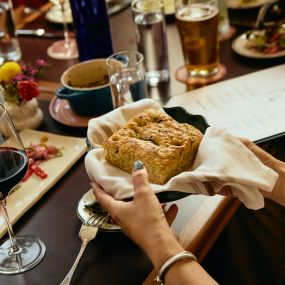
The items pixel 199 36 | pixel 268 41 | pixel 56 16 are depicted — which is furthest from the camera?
pixel 56 16

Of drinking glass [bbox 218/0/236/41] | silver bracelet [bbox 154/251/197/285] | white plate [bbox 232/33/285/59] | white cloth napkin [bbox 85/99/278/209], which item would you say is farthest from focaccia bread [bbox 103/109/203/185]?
drinking glass [bbox 218/0/236/41]

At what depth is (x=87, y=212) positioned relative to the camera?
95cm

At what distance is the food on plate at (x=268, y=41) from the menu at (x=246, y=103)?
0.25ft

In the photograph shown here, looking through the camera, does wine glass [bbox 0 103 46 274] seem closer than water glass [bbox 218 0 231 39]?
Yes

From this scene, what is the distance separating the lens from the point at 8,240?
962 millimetres

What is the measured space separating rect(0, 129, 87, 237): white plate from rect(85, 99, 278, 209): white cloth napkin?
22cm

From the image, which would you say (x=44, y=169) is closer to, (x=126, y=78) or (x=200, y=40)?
(x=126, y=78)

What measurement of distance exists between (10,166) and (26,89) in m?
0.40

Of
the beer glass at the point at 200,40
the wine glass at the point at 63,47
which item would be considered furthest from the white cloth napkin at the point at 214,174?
the wine glass at the point at 63,47

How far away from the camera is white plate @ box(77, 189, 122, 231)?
0.91m

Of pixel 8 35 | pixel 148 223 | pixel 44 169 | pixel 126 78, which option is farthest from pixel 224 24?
pixel 148 223

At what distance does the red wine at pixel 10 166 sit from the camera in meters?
0.85

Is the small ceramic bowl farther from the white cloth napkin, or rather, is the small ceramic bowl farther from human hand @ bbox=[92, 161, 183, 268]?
human hand @ bbox=[92, 161, 183, 268]

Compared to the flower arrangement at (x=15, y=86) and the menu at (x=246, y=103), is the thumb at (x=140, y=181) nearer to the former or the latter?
the menu at (x=246, y=103)
